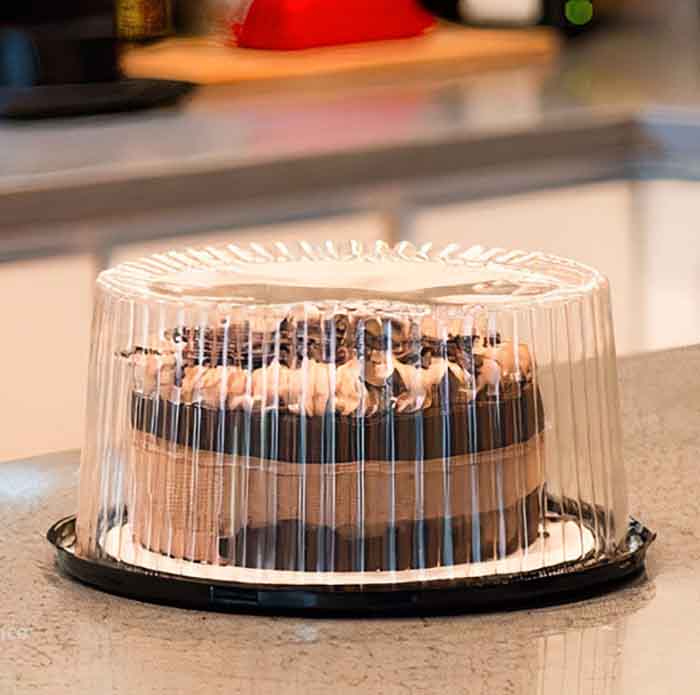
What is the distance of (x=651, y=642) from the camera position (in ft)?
2.35

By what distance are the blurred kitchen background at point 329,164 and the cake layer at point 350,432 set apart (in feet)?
3.71

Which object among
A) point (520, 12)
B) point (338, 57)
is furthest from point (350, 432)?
point (520, 12)

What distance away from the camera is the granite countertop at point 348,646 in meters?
0.67

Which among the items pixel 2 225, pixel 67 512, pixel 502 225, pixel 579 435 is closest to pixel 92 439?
pixel 67 512

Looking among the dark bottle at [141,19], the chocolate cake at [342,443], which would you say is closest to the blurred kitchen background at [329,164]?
the dark bottle at [141,19]

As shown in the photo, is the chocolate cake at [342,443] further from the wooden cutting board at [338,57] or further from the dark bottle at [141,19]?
the dark bottle at [141,19]

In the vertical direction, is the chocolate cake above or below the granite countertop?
above

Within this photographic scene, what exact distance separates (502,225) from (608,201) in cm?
17

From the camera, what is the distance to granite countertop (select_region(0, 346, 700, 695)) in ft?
2.21

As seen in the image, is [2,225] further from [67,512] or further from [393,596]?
[393,596]

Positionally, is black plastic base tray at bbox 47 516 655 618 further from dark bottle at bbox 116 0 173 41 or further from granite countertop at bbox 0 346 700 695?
dark bottle at bbox 116 0 173 41

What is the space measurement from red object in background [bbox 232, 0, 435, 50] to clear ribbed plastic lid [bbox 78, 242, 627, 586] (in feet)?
6.17

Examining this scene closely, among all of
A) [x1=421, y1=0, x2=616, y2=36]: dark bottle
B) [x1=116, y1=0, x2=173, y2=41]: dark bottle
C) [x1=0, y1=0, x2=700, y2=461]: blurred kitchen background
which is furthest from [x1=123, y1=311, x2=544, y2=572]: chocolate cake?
[x1=421, y1=0, x2=616, y2=36]: dark bottle

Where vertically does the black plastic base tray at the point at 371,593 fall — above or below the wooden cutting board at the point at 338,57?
below
